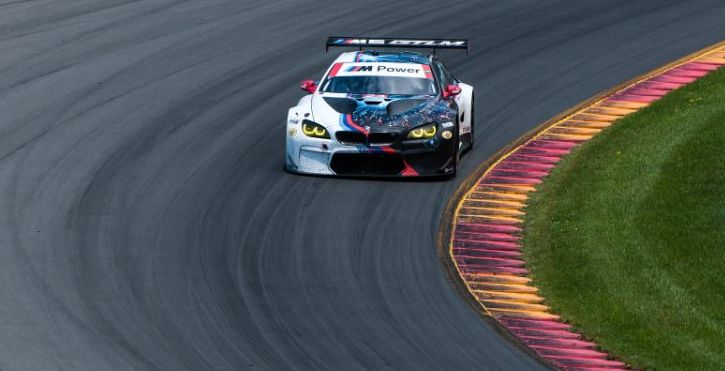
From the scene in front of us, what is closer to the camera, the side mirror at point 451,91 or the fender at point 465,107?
the side mirror at point 451,91

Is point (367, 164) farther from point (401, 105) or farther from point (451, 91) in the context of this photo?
point (451, 91)

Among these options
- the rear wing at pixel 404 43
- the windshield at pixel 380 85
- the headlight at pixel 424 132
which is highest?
the rear wing at pixel 404 43

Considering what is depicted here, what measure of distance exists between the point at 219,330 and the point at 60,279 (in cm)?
196

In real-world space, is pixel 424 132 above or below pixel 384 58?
below

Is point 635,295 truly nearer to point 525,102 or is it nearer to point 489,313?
point 489,313

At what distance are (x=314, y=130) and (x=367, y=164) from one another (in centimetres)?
81

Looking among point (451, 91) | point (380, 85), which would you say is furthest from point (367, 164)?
point (451, 91)

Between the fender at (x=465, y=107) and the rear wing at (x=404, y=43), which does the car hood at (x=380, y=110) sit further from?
the rear wing at (x=404, y=43)

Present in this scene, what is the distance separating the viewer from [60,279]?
571 inches

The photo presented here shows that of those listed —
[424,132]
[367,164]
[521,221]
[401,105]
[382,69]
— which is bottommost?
[521,221]

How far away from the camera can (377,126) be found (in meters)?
18.7

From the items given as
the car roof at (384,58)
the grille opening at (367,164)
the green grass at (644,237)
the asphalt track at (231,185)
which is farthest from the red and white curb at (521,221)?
the car roof at (384,58)

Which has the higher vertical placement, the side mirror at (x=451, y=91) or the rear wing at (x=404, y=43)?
the rear wing at (x=404, y=43)

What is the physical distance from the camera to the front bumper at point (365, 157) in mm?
18688
